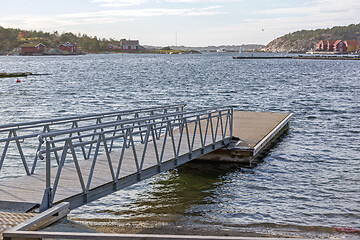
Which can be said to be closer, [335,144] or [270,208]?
[270,208]

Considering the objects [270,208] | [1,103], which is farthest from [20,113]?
[270,208]

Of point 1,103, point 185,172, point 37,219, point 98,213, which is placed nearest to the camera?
point 37,219

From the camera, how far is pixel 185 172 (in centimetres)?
1384

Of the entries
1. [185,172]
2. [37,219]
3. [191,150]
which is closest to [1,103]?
[185,172]

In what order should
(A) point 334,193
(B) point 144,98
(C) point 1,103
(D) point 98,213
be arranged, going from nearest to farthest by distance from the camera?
(D) point 98,213
(A) point 334,193
(C) point 1,103
(B) point 144,98

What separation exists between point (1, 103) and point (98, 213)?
82.9ft

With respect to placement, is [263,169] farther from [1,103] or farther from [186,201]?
[1,103]

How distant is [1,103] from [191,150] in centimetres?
2514

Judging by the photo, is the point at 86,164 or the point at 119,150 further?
the point at 119,150

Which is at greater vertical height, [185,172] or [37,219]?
[37,219]

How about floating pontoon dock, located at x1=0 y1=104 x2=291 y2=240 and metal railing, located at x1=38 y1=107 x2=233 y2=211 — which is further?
metal railing, located at x1=38 y1=107 x2=233 y2=211

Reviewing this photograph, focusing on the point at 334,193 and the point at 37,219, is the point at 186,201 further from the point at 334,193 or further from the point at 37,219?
the point at 37,219

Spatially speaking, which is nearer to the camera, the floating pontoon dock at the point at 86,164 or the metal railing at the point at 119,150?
the floating pontoon dock at the point at 86,164

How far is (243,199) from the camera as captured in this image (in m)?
11.4
